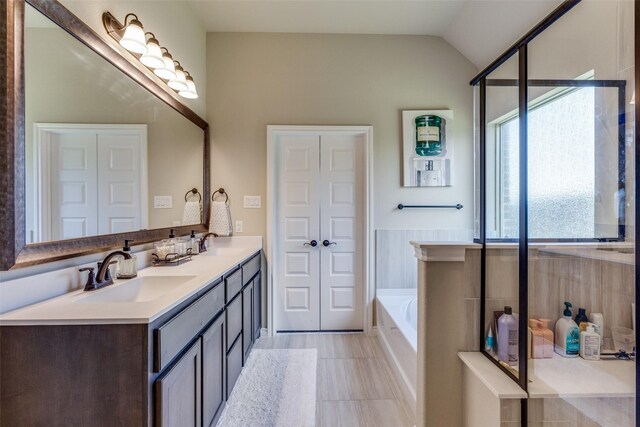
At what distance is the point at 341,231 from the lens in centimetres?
298

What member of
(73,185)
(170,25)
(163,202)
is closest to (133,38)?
(170,25)

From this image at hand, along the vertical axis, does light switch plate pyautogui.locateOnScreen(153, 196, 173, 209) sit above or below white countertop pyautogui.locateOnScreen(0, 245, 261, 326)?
above

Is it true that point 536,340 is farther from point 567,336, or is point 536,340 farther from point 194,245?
point 194,245

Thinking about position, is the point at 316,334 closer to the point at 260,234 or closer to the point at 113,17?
the point at 260,234

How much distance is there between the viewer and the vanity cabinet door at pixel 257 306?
8.36 ft

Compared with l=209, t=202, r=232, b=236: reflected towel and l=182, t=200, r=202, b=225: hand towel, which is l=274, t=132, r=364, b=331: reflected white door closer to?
l=209, t=202, r=232, b=236: reflected towel

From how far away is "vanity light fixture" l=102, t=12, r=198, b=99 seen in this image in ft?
5.18

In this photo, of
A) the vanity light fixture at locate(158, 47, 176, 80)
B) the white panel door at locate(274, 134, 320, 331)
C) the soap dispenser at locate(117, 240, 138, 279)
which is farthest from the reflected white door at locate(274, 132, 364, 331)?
the soap dispenser at locate(117, 240, 138, 279)

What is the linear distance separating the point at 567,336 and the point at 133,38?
2586 millimetres

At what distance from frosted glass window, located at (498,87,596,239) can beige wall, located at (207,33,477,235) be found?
1662 mm

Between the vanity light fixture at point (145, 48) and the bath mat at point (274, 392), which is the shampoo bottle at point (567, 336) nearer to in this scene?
the bath mat at point (274, 392)

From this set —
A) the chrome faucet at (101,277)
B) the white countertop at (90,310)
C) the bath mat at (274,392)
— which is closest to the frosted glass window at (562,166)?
the white countertop at (90,310)

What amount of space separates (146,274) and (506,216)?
189cm

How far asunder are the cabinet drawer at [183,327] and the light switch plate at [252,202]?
1332 millimetres
